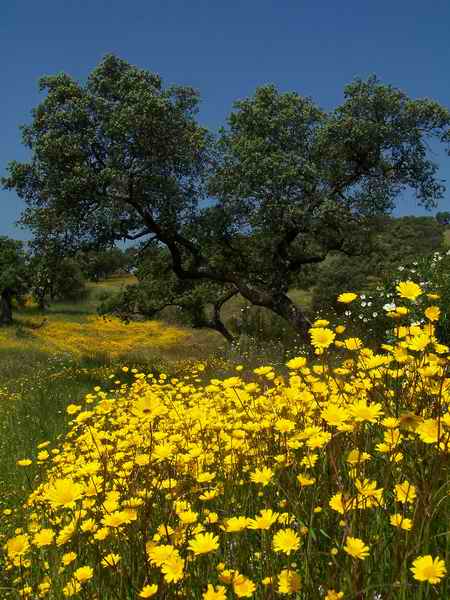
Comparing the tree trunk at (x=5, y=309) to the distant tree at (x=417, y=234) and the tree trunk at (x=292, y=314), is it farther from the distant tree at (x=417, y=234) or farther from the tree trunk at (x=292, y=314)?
the distant tree at (x=417, y=234)

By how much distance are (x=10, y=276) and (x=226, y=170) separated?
20.6 m

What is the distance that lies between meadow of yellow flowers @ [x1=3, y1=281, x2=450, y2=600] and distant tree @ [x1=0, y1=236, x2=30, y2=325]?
30487mm

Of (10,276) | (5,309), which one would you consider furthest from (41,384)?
(10,276)

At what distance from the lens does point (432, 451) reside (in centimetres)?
290

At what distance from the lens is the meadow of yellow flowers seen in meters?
2.15

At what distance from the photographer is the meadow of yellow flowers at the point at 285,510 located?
7.06ft

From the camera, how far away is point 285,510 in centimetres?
310

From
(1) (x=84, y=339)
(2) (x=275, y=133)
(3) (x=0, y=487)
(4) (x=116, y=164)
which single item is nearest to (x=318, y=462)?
(3) (x=0, y=487)

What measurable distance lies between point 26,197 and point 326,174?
9.13 m

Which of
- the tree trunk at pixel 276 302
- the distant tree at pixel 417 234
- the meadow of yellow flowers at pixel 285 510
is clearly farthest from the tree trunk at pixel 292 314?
the distant tree at pixel 417 234

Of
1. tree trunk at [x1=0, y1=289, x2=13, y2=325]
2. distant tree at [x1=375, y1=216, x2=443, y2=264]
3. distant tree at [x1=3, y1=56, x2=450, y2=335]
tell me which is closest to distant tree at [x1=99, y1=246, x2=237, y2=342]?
distant tree at [x1=3, y1=56, x2=450, y2=335]

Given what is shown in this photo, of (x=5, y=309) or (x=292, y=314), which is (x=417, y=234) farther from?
(x=292, y=314)

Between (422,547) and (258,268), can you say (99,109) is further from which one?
(422,547)

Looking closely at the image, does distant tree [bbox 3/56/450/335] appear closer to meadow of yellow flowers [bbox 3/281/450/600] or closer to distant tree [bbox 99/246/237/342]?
distant tree [bbox 99/246/237/342]
